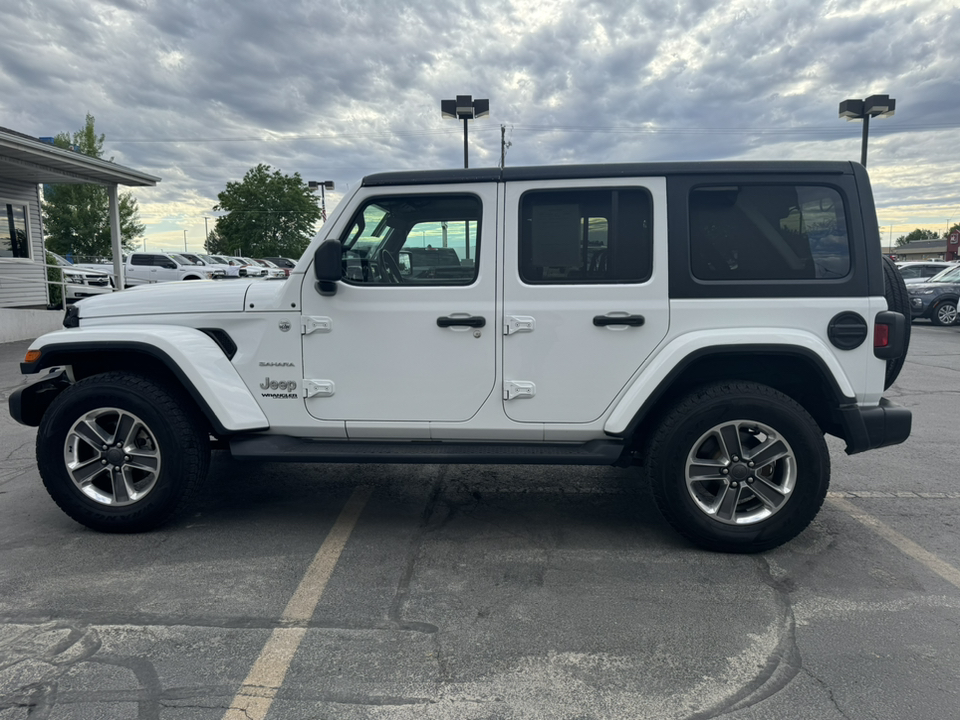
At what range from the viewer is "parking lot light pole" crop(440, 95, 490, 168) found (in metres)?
17.3

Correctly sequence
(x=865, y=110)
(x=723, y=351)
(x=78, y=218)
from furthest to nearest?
1. (x=78, y=218)
2. (x=865, y=110)
3. (x=723, y=351)

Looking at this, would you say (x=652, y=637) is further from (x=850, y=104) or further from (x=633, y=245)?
(x=850, y=104)

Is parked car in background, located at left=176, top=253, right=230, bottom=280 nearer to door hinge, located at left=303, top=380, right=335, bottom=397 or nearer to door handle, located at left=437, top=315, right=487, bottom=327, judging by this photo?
door hinge, located at left=303, top=380, right=335, bottom=397

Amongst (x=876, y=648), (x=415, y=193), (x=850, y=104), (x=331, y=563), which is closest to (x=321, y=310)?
(x=415, y=193)

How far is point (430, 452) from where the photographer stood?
366 centimetres

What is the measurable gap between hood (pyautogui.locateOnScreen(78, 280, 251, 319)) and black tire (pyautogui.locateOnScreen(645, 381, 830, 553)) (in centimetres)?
246

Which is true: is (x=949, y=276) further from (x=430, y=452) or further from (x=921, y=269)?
(x=430, y=452)

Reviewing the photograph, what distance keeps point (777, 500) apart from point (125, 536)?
356cm

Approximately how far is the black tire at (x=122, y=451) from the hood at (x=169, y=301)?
381 mm

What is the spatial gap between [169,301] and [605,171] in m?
2.53

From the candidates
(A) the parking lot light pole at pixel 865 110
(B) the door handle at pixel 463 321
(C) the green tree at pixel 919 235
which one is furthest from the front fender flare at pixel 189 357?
(C) the green tree at pixel 919 235

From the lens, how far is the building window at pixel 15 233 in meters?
16.6

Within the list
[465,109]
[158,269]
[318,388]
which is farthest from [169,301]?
[158,269]

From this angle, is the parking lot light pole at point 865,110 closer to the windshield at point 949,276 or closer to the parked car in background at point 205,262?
the windshield at point 949,276
